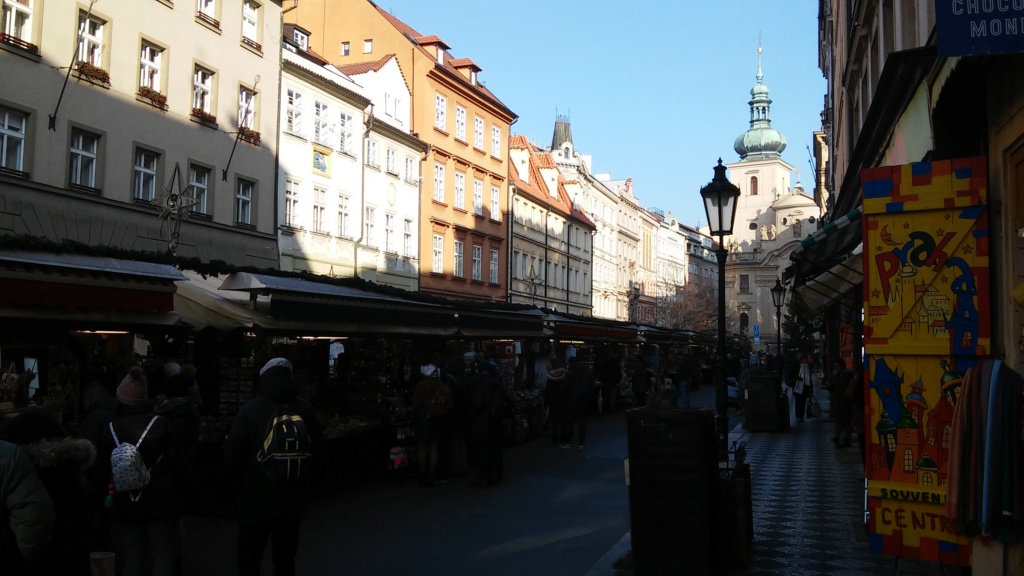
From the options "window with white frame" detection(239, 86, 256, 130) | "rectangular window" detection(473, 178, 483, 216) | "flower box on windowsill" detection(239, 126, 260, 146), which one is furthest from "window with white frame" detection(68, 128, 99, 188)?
"rectangular window" detection(473, 178, 483, 216)

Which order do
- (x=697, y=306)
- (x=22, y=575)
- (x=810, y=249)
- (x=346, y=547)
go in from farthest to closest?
1. (x=697, y=306)
2. (x=810, y=249)
3. (x=346, y=547)
4. (x=22, y=575)

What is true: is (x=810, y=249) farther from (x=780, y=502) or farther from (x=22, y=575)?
(x=22, y=575)

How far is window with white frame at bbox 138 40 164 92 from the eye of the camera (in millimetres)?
24516

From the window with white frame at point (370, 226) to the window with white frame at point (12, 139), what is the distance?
15.3 metres

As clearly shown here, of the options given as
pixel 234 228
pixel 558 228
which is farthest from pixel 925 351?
pixel 558 228

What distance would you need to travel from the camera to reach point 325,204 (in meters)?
32.6

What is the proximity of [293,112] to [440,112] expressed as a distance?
13.0 meters

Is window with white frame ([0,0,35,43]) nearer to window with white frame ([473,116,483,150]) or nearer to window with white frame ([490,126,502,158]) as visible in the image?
window with white frame ([473,116,483,150])

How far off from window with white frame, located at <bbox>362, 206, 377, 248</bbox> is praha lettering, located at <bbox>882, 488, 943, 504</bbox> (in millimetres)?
29931

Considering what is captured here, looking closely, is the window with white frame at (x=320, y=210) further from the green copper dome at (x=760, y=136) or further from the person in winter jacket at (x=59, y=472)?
the green copper dome at (x=760, y=136)

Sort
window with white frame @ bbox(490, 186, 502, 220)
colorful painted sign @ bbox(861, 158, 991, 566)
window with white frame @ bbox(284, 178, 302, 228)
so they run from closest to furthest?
colorful painted sign @ bbox(861, 158, 991, 566)
window with white frame @ bbox(284, 178, 302, 228)
window with white frame @ bbox(490, 186, 502, 220)

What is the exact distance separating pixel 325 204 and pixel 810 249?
25154 mm

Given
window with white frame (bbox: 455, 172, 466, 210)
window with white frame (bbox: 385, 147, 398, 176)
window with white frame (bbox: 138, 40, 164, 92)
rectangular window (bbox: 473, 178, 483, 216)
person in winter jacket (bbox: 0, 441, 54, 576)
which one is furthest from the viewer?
rectangular window (bbox: 473, 178, 483, 216)

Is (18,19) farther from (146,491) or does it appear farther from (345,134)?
(146,491)
